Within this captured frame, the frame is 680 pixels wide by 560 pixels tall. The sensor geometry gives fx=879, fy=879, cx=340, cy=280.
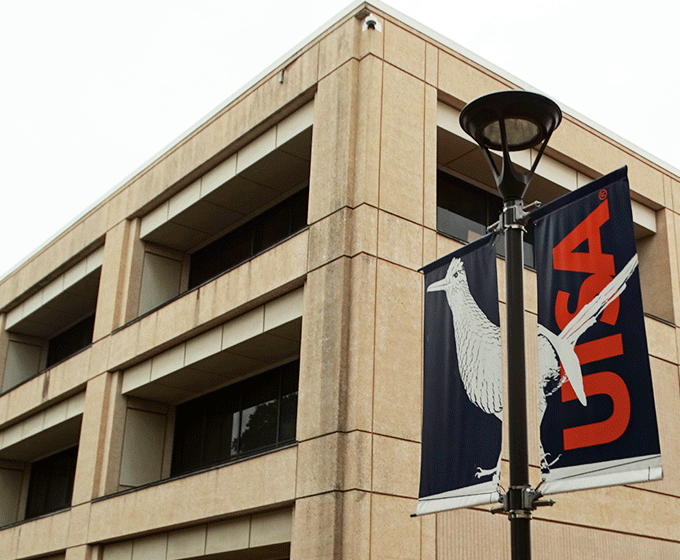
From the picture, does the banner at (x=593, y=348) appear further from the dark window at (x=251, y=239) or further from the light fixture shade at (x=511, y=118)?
the dark window at (x=251, y=239)

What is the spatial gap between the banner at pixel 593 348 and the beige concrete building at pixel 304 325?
673 centimetres

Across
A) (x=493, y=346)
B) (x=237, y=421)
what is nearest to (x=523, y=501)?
(x=493, y=346)

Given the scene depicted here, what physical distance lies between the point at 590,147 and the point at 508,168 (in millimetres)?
13588

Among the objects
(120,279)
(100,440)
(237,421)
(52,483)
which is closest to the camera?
(237,421)

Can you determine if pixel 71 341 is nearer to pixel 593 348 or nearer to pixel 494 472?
pixel 494 472

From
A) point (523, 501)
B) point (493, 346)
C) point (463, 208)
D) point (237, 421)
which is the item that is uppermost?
point (463, 208)

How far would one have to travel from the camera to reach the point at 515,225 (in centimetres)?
796

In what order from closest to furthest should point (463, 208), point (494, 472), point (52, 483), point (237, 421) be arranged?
point (494, 472) < point (463, 208) < point (237, 421) < point (52, 483)

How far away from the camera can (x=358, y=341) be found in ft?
47.8

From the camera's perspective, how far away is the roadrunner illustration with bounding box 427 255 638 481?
7508 millimetres

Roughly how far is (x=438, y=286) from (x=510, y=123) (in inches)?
90.4

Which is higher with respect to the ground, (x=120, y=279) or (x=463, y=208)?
(x=463, y=208)

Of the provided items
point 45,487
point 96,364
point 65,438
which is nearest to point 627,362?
point 96,364

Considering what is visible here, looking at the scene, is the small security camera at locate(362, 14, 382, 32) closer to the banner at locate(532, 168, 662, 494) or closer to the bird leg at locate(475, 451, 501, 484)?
the banner at locate(532, 168, 662, 494)
